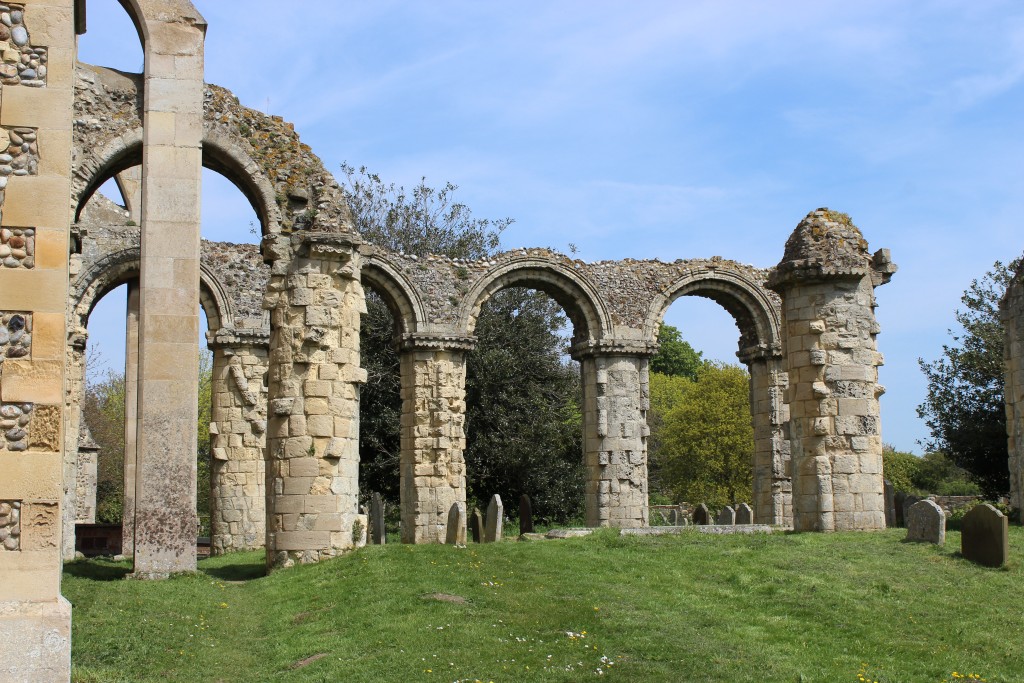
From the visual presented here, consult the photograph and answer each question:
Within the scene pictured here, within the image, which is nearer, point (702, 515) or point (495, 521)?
point (495, 521)

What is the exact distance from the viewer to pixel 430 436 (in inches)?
840

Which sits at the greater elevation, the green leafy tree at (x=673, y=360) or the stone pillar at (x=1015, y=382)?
the green leafy tree at (x=673, y=360)

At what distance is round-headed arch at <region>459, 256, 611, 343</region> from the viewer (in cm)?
2220

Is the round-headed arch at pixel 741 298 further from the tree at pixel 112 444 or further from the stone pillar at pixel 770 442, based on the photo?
the tree at pixel 112 444

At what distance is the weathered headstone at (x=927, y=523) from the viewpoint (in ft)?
45.0

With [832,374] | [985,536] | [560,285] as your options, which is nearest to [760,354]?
[560,285]

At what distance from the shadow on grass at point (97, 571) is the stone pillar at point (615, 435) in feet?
29.9

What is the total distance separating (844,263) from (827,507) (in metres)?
3.45

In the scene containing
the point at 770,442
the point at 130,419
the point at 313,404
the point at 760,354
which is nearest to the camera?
the point at 313,404

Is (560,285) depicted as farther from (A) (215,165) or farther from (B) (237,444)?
(A) (215,165)

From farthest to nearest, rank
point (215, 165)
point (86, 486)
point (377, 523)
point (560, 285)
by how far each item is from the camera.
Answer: point (86, 486) → point (560, 285) → point (377, 523) → point (215, 165)

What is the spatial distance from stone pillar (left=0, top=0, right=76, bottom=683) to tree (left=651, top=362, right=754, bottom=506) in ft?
106

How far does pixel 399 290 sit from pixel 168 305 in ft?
25.3

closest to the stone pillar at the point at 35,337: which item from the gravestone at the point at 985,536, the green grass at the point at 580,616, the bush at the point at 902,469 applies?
the green grass at the point at 580,616
